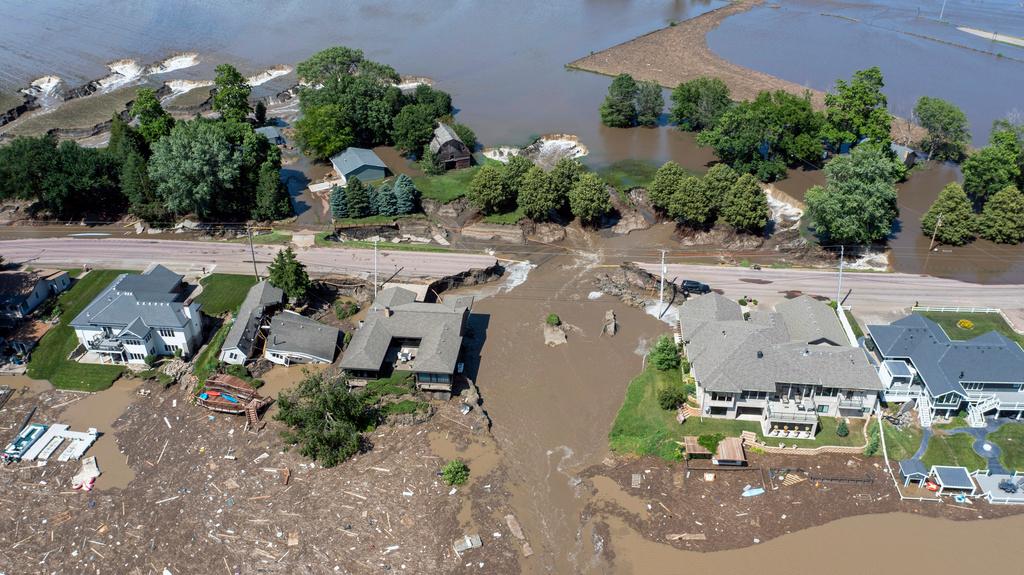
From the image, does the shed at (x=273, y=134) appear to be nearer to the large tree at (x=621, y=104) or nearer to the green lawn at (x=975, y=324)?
the large tree at (x=621, y=104)

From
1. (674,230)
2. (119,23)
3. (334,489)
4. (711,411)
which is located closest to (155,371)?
(334,489)

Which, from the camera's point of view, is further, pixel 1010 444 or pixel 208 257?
pixel 208 257

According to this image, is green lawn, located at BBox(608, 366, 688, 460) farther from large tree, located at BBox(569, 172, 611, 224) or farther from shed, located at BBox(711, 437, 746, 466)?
large tree, located at BBox(569, 172, 611, 224)

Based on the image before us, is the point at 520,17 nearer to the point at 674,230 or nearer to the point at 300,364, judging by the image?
the point at 674,230

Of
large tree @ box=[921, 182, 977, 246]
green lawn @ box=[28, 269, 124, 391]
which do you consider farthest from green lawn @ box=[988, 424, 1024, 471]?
green lawn @ box=[28, 269, 124, 391]

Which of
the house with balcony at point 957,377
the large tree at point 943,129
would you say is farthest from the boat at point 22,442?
the large tree at point 943,129

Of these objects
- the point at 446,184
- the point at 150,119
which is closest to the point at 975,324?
the point at 446,184

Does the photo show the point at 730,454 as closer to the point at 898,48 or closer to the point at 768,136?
the point at 768,136
